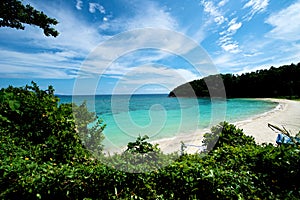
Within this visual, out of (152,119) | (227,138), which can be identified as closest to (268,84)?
(152,119)

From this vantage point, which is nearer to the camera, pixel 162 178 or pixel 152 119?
pixel 162 178

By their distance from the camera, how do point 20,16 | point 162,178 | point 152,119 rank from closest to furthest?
1. point 162,178
2. point 20,16
3. point 152,119

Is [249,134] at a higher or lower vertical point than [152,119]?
higher

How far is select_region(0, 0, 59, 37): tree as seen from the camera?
721 cm

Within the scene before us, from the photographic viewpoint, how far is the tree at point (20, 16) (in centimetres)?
721

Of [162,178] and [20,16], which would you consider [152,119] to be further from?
[162,178]

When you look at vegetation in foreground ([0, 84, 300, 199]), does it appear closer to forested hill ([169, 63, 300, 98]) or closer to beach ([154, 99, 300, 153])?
beach ([154, 99, 300, 153])

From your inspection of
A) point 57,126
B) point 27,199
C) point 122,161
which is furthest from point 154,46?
point 27,199

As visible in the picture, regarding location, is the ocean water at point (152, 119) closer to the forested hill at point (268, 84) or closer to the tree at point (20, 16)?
the tree at point (20, 16)

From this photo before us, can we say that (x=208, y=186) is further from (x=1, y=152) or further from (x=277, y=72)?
(x=277, y=72)

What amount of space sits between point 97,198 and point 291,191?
3.08 m

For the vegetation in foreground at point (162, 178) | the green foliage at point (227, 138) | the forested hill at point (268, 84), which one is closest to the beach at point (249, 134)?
the green foliage at point (227, 138)

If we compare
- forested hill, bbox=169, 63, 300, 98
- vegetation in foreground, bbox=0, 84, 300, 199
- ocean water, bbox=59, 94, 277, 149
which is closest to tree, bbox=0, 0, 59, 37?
ocean water, bbox=59, 94, 277, 149

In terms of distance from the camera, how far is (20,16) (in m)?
7.26
